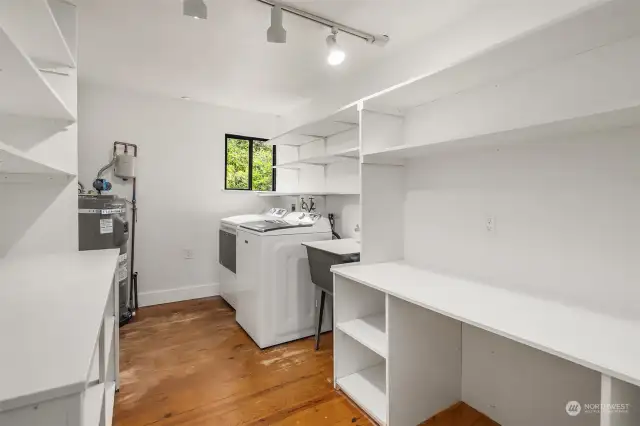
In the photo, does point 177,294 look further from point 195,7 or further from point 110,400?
point 195,7

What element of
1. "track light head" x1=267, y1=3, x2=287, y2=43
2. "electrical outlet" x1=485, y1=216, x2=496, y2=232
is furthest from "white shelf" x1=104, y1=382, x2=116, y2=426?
"electrical outlet" x1=485, y1=216, x2=496, y2=232

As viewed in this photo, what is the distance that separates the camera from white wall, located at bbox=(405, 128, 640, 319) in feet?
4.11

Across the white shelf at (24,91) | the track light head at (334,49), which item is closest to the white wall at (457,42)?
the track light head at (334,49)

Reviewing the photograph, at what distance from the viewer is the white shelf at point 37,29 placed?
136cm

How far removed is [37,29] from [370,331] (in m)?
2.35

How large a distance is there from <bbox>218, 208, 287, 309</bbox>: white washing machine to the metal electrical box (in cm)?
97

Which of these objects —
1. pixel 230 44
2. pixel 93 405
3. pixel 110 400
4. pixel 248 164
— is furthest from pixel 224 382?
pixel 248 164

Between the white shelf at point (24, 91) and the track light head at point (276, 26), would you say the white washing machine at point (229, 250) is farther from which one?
the track light head at point (276, 26)

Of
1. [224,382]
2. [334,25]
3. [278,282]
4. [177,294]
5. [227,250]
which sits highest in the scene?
[334,25]

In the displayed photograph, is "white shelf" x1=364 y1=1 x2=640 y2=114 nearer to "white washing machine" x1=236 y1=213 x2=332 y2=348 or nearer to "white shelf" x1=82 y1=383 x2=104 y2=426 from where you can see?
"white washing machine" x1=236 y1=213 x2=332 y2=348

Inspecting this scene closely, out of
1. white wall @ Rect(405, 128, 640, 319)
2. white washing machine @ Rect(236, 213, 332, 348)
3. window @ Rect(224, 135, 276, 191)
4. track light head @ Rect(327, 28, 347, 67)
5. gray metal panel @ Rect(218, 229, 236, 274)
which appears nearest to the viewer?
white wall @ Rect(405, 128, 640, 319)

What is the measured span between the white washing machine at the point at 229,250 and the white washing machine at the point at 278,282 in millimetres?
433

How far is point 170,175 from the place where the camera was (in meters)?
3.62

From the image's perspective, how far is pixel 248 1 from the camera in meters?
1.81
